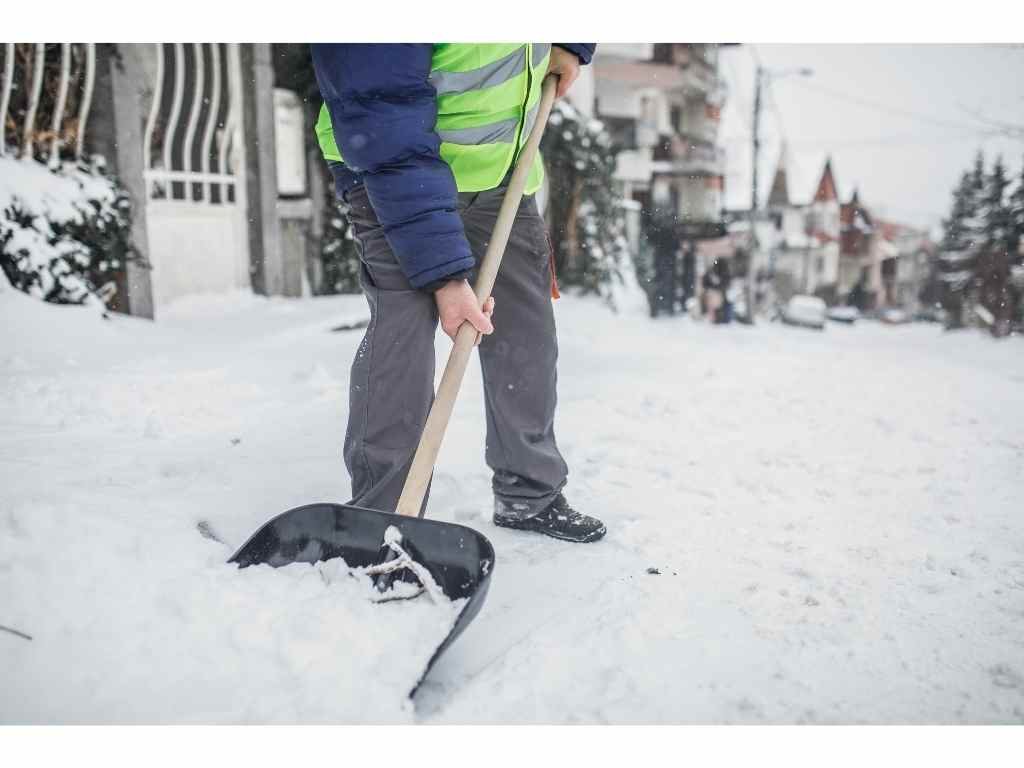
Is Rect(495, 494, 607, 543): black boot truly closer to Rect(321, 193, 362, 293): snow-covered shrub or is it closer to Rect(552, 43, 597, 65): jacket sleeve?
Rect(552, 43, 597, 65): jacket sleeve

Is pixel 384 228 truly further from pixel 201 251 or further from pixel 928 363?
pixel 928 363

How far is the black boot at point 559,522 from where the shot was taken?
1674mm

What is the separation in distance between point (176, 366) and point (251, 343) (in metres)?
0.54

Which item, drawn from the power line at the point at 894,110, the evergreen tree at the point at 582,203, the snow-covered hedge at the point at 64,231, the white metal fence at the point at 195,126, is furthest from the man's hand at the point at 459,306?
the evergreen tree at the point at 582,203

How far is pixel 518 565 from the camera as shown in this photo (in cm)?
153

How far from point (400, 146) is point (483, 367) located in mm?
599

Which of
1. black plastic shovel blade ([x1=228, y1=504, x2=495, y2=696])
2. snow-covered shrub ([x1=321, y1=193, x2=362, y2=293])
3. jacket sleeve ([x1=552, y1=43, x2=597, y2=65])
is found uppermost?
jacket sleeve ([x1=552, y1=43, x2=597, y2=65])

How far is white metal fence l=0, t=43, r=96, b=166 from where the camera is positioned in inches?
124

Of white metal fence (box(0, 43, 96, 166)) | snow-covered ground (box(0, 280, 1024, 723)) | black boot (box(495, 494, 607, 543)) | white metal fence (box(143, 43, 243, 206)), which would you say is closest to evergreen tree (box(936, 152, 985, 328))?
snow-covered ground (box(0, 280, 1024, 723))

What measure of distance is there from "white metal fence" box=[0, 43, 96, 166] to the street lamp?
3074mm

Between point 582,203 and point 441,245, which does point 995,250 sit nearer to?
point 582,203

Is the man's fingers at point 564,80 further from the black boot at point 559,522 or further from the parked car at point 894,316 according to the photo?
the parked car at point 894,316
